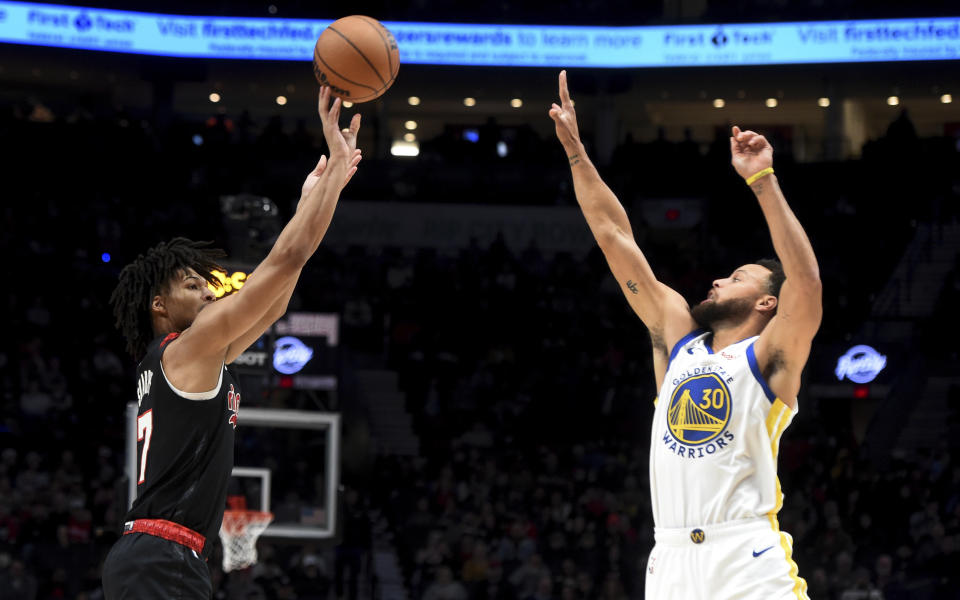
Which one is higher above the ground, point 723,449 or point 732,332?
point 732,332

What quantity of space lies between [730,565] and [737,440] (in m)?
0.44

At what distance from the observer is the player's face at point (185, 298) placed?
4449 mm

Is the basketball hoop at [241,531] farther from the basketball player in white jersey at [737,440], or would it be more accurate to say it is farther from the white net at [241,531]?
the basketball player in white jersey at [737,440]

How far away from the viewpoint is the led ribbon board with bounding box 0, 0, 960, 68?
21531 millimetres

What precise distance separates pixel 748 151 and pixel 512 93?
876 inches

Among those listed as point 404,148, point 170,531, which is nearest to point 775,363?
point 170,531

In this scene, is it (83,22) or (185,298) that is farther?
(83,22)

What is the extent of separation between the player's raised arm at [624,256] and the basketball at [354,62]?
0.75 metres

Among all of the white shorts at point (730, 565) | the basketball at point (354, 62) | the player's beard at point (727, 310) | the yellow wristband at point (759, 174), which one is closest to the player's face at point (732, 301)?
the player's beard at point (727, 310)

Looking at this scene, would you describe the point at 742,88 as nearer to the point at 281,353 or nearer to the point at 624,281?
the point at 281,353

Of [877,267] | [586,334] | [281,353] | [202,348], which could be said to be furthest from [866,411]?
[202,348]

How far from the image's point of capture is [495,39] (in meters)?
22.5

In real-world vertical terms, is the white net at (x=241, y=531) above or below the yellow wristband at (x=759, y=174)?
below

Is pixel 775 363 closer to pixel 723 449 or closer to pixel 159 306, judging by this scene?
pixel 723 449
